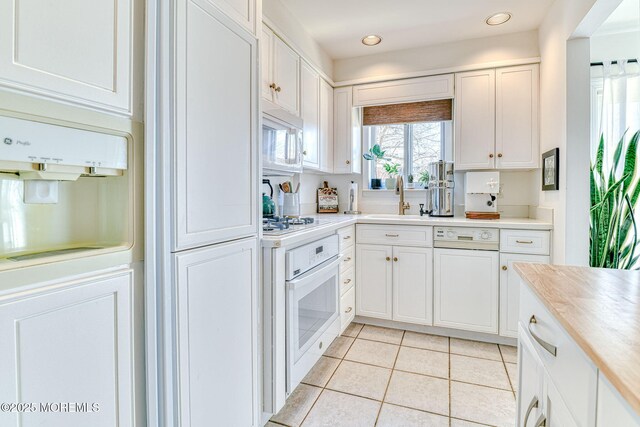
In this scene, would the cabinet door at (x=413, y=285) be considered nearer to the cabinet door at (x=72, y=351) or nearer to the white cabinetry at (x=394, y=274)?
the white cabinetry at (x=394, y=274)

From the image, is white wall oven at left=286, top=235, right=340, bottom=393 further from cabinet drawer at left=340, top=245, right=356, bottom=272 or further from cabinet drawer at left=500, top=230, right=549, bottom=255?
cabinet drawer at left=500, top=230, right=549, bottom=255

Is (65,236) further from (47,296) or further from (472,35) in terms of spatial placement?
(472,35)

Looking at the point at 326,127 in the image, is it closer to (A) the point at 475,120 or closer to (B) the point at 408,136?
(B) the point at 408,136

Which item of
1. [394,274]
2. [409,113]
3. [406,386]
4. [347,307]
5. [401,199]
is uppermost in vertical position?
[409,113]

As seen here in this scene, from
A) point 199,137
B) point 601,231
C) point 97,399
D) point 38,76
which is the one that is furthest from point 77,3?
point 601,231

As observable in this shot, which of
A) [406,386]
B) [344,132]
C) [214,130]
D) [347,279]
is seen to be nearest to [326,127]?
[344,132]

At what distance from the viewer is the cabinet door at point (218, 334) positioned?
1058mm

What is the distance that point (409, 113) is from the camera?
3143mm

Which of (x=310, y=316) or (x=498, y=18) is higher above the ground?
A: (x=498, y=18)

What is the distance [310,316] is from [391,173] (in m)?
1.95

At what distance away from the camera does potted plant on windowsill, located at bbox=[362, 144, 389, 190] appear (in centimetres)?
329

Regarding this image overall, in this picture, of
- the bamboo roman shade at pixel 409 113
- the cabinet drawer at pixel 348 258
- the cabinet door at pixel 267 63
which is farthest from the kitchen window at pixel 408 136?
the cabinet door at pixel 267 63

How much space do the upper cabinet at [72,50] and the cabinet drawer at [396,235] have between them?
7.01 ft

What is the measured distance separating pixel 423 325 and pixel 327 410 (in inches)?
49.5
